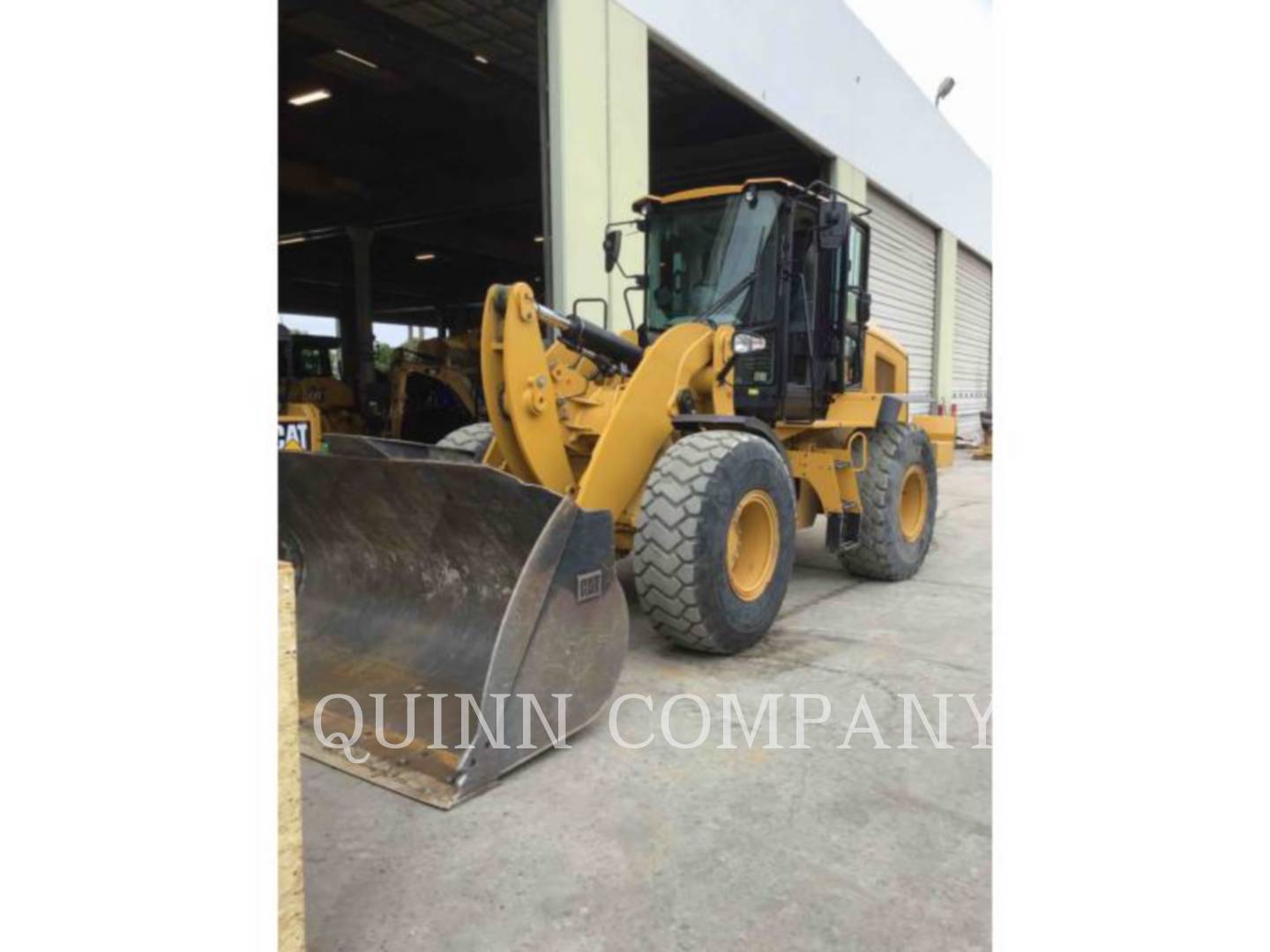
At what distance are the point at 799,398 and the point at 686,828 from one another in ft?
12.1

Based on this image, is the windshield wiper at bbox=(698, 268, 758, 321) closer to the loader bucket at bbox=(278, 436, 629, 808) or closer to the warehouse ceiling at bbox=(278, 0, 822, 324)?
the loader bucket at bbox=(278, 436, 629, 808)

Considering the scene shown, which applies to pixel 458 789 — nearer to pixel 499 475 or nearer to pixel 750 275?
pixel 499 475

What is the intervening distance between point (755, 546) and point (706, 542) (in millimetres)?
745

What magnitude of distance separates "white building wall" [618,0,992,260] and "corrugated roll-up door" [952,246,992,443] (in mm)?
2501

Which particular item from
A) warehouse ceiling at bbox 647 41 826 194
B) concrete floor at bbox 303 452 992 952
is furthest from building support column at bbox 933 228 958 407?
concrete floor at bbox 303 452 992 952

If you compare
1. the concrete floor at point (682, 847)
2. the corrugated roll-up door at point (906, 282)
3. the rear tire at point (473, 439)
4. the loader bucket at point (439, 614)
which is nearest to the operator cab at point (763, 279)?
the rear tire at point (473, 439)

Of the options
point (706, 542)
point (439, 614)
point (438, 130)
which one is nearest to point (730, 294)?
point (706, 542)

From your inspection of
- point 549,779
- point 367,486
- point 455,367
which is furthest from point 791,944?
point 455,367

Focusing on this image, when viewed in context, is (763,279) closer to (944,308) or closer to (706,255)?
(706,255)

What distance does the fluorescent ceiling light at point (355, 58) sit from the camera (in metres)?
11.2

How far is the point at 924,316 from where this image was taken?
739 inches

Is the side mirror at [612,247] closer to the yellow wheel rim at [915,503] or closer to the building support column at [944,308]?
the yellow wheel rim at [915,503]

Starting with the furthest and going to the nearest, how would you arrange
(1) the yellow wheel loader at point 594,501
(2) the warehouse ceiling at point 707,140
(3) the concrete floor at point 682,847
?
1. (2) the warehouse ceiling at point 707,140
2. (1) the yellow wheel loader at point 594,501
3. (3) the concrete floor at point 682,847

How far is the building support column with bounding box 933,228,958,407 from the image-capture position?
A: 19.1 m
